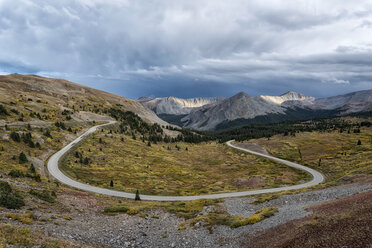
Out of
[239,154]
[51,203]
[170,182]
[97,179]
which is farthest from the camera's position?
[239,154]

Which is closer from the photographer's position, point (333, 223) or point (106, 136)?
point (333, 223)

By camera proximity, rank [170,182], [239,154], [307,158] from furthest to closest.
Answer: [239,154] < [307,158] < [170,182]

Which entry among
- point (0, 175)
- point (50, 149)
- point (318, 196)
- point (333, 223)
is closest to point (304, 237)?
point (333, 223)

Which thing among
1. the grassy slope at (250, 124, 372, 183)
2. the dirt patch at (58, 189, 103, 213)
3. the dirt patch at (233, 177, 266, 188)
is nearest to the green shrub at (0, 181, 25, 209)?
the dirt patch at (58, 189, 103, 213)

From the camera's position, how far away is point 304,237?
16.1m

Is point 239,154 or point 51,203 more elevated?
point 51,203

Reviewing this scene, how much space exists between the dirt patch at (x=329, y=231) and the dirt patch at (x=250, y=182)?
45646 millimetres

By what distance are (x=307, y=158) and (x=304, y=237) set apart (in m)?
109

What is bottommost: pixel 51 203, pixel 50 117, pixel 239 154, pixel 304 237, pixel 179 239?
pixel 239 154

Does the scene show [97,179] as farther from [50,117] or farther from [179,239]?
[50,117]

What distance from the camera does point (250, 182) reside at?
229ft

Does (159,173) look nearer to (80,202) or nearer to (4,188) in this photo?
(80,202)

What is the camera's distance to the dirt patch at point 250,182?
66.0 m

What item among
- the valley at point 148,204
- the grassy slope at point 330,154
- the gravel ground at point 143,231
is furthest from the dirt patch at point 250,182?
the gravel ground at point 143,231
